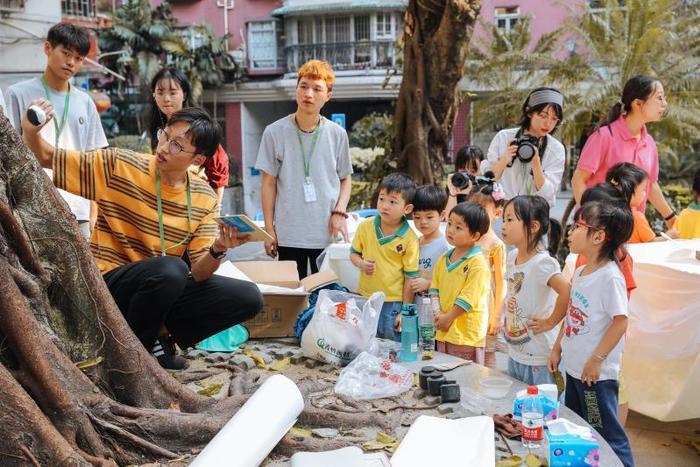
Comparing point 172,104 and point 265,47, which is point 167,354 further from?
point 265,47

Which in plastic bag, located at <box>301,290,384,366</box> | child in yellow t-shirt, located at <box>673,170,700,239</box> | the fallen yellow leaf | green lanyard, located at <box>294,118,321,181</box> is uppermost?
green lanyard, located at <box>294,118,321,181</box>

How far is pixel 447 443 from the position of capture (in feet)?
9.32

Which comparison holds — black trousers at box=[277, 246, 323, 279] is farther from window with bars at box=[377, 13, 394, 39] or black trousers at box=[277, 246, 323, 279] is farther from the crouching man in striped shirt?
window with bars at box=[377, 13, 394, 39]

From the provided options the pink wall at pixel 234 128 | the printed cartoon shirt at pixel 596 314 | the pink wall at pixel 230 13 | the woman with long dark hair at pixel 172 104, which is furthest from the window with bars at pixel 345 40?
the printed cartoon shirt at pixel 596 314

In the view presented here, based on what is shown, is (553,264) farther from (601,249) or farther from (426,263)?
(426,263)

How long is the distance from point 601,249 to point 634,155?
5.26 feet

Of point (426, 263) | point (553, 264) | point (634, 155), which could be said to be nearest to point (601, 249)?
point (553, 264)

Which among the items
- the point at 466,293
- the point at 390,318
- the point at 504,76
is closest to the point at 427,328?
the point at 466,293

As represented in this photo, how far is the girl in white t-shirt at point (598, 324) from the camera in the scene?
3209mm

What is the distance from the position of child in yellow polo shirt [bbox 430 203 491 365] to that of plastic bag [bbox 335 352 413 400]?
1.51 feet

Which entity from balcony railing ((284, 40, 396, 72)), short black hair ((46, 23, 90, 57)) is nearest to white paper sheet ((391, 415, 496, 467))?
short black hair ((46, 23, 90, 57))

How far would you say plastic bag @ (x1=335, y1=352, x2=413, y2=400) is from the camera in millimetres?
3455

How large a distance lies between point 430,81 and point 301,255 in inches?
108

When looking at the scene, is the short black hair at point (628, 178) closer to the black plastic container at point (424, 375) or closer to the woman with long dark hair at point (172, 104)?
the black plastic container at point (424, 375)
